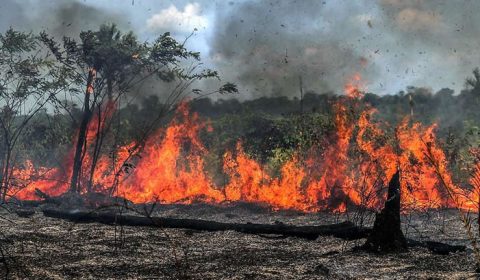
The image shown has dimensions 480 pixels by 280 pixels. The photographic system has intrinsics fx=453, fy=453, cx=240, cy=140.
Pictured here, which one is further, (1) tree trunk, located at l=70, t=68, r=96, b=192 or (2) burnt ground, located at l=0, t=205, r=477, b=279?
(1) tree trunk, located at l=70, t=68, r=96, b=192

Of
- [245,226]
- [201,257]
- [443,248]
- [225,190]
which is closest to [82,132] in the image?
[225,190]

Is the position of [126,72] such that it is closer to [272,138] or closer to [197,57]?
[197,57]

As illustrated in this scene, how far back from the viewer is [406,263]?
7.16 meters

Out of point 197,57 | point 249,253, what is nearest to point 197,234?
point 249,253

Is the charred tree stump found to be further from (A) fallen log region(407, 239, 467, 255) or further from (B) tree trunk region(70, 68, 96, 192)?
(B) tree trunk region(70, 68, 96, 192)

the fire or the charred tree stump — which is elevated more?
the fire

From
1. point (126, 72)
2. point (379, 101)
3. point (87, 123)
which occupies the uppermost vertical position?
point (379, 101)

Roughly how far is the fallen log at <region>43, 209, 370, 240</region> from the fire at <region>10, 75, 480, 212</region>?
10.3 ft

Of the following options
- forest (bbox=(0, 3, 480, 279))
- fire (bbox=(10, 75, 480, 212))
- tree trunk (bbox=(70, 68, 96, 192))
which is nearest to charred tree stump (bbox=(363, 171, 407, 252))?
forest (bbox=(0, 3, 480, 279))

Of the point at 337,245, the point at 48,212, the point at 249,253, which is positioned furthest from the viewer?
the point at 48,212

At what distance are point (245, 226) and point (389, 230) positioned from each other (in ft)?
11.3

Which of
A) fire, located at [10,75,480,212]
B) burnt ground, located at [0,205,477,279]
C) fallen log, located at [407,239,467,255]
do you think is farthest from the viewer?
fire, located at [10,75,480,212]

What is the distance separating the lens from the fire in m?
17.1

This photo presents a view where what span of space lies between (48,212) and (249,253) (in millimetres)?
7464
